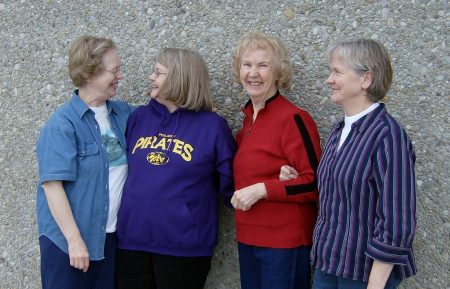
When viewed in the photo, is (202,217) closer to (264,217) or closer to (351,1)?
(264,217)

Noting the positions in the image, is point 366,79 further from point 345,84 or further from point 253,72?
point 253,72

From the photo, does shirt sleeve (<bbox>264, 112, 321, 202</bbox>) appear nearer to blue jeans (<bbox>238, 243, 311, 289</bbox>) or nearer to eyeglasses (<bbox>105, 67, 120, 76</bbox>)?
blue jeans (<bbox>238, 243, 311, 289</bbox>)

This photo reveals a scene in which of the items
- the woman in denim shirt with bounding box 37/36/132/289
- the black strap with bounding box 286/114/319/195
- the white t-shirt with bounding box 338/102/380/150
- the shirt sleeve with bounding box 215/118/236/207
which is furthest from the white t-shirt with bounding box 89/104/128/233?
the white t-shirt with bounding box 338/102/380/150

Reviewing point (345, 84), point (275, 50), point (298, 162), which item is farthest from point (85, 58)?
point (345, 84)

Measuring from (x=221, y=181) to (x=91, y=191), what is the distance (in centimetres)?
61

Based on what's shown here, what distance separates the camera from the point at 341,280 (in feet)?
6.86

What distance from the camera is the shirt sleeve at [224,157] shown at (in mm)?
2553

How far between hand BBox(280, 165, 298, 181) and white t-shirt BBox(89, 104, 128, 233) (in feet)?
2.63

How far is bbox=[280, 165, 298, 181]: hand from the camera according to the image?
7.58 feet

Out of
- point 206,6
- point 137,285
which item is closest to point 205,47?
point 206,6

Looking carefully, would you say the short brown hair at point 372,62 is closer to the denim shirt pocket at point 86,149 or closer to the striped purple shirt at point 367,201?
the striped purple shirt at point 367,201

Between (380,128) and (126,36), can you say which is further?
(126,36)

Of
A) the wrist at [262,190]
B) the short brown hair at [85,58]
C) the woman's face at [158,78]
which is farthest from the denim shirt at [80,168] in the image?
the wrist at [262,190]

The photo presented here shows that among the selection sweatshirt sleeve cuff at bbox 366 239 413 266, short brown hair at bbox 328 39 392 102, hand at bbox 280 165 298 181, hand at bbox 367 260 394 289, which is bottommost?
hand at bbox 367 260 394 289
